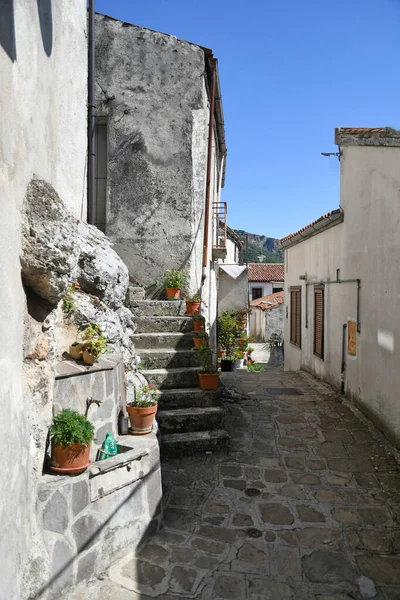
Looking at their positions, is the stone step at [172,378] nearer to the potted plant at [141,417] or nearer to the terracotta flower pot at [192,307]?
the terracotta flower pot at [192,307]

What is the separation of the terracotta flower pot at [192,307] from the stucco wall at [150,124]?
1.46 metres

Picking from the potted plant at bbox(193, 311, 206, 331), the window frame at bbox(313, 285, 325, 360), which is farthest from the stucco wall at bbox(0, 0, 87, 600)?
the window frame at bbox(313, 285, 325, 360)

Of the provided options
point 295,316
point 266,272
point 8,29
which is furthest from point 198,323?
point 266,272

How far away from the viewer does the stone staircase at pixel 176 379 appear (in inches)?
244

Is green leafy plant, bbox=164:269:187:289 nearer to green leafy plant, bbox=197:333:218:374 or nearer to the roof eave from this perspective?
green leafy plant, bbox=197:333:218:374

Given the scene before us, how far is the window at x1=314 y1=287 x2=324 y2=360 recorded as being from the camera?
11039mm

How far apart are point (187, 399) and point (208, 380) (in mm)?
431

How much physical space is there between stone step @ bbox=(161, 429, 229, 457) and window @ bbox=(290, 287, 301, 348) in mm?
7961

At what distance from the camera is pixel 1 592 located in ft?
8.38

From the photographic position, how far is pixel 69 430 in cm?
364

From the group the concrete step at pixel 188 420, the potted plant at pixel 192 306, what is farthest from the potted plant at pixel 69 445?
the potted plant at pixel 192 306

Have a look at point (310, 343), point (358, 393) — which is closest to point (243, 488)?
point (358, 393)

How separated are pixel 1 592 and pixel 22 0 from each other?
146 inches

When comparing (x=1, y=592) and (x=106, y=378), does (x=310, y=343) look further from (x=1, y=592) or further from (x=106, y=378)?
(x=1, y=592)
